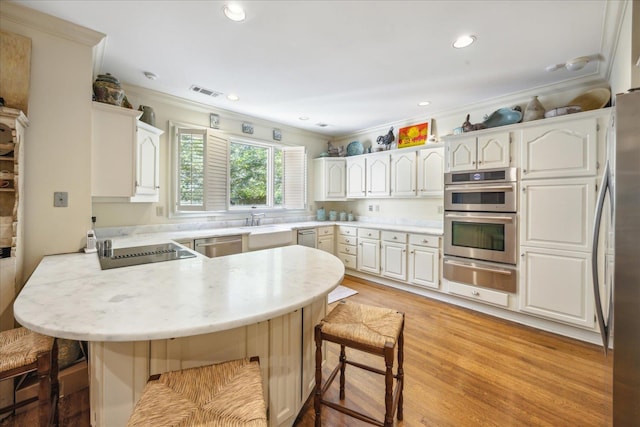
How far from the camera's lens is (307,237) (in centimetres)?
429

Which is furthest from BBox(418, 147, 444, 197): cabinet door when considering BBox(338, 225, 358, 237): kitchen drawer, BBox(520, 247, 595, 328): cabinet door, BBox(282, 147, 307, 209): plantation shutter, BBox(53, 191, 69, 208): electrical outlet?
BBox(53, 191, 69, 208): electrical outlet

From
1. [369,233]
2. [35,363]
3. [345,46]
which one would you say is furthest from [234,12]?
[369,233]

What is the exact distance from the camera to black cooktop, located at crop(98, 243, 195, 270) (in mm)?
1678

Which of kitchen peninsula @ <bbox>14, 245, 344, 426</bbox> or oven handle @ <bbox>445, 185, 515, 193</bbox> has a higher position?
oven handle @ <bbox>445, 185, 515, 193</bbox>

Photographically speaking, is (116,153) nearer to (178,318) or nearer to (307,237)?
(178,318)

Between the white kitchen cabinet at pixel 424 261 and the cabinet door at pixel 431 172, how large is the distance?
71 cm

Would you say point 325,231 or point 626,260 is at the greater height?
point 626,260

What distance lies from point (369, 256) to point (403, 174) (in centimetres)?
140

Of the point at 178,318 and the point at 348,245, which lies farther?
the point at 348,245

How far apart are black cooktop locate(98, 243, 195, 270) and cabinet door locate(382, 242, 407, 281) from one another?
2835 mm

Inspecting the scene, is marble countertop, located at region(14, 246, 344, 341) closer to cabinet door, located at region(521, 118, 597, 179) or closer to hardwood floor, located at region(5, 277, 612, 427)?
hardwood floor, located at region(5, 277, 612, 427)

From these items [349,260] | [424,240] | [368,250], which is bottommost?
[349,260]

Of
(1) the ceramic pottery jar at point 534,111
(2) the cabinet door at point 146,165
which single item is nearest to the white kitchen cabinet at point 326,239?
(2) the cabinet door at point 146,165

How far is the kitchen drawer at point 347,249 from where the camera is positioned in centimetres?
447
